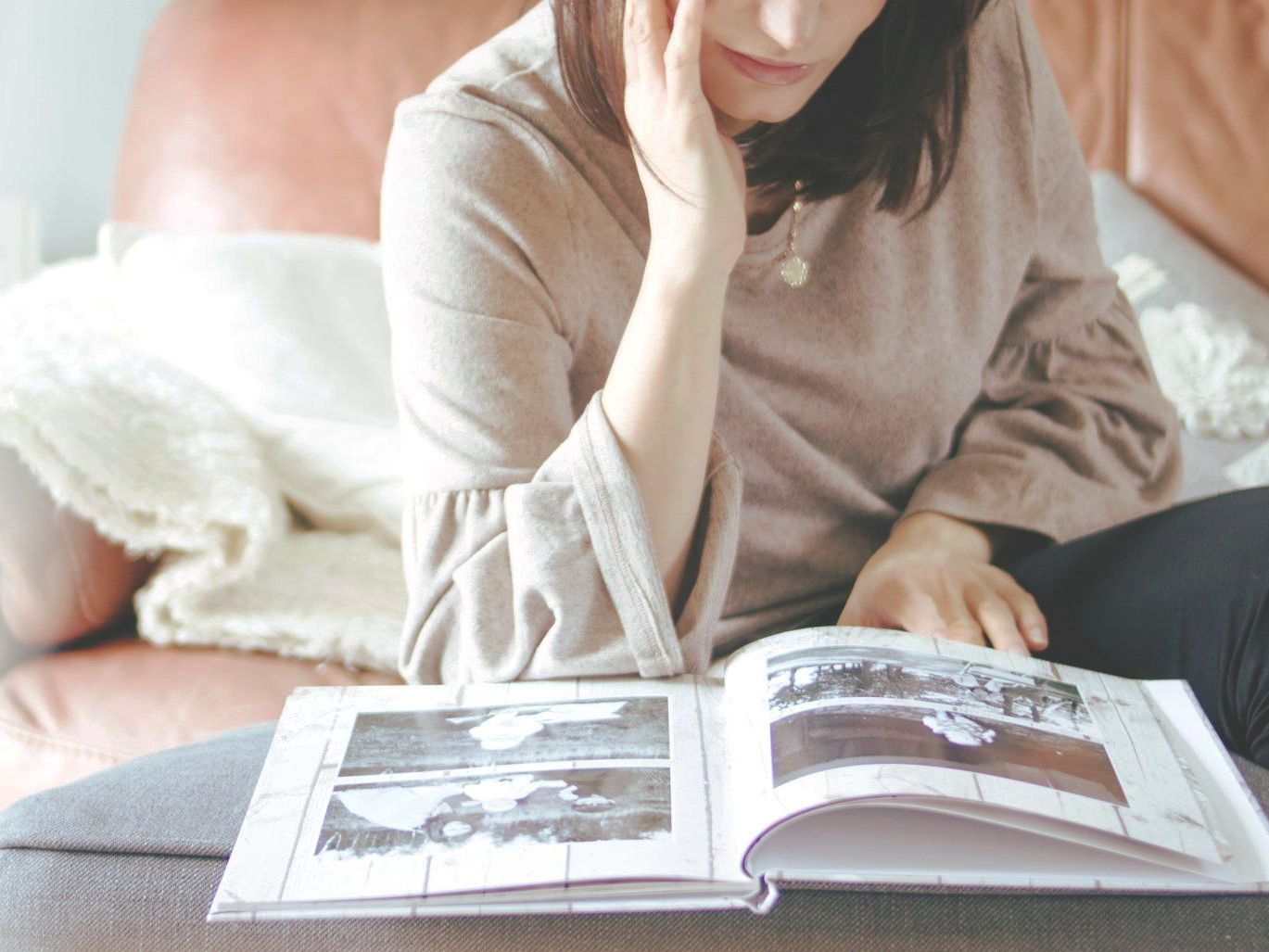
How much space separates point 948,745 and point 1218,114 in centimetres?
126

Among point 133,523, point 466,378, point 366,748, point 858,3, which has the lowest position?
point 133,523

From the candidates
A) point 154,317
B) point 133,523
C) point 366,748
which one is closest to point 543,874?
point 366,748

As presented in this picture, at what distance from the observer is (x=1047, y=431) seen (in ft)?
3.43

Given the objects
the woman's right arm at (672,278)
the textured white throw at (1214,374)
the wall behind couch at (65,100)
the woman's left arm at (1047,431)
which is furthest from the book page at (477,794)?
the wall behind couch at (65,100)

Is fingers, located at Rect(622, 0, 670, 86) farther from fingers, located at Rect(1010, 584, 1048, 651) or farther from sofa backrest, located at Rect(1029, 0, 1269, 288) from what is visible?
sofa backrest, located at Rect(1029, 0, 1269, 288)

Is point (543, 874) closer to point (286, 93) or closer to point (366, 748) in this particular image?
point (366, 748)

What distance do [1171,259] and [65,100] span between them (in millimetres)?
1774

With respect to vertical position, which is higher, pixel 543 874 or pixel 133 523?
pixel 543 874

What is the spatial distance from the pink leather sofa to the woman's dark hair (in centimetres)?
57

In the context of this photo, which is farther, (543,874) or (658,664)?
(658,664)

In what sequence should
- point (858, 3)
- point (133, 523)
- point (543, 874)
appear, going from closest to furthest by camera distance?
1. point (543, 874)
2. point (858, 3)
3. point (133, 523)

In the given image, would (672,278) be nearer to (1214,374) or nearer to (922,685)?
(922,685)

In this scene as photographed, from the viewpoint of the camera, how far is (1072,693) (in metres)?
0.74

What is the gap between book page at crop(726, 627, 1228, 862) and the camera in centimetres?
61
